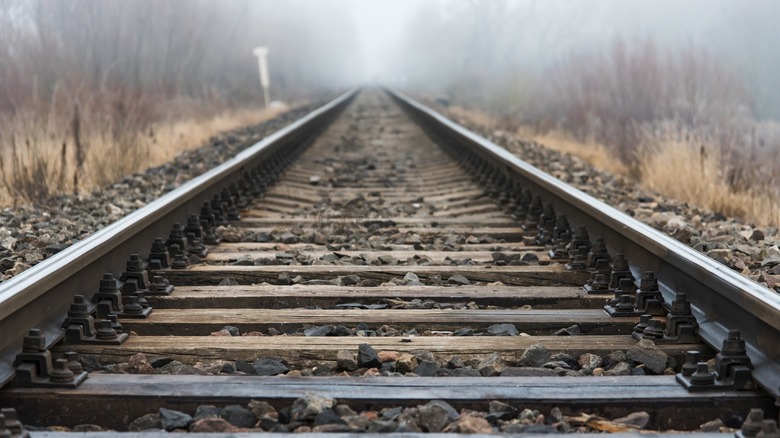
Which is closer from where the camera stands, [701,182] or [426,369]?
[426,369]

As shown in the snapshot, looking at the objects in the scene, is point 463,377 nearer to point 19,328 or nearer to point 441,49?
point 19,328

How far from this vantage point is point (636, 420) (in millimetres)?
2396

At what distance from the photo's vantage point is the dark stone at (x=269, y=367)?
9.14ft

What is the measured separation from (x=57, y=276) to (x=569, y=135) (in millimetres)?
12229

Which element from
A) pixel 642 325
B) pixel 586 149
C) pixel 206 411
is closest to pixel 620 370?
pixel 642 325

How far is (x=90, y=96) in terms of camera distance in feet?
35.0

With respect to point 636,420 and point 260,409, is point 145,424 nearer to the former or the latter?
point 260,409

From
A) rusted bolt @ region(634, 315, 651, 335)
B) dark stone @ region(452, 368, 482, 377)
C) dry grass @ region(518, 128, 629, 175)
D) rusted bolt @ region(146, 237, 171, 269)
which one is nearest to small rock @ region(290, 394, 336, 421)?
dark stone @ region(452, 368, 482, 377)

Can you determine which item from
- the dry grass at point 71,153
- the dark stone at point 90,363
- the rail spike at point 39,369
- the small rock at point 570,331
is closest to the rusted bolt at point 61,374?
the rail spike at point 39,369

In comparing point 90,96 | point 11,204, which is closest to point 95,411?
point 11,204

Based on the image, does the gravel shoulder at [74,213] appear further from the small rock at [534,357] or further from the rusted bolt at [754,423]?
the rusted bolt at [754,423]

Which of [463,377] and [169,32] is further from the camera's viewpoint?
[169,32]

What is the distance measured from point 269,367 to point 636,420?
1119 millimetres

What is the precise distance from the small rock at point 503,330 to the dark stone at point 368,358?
0.54 m
